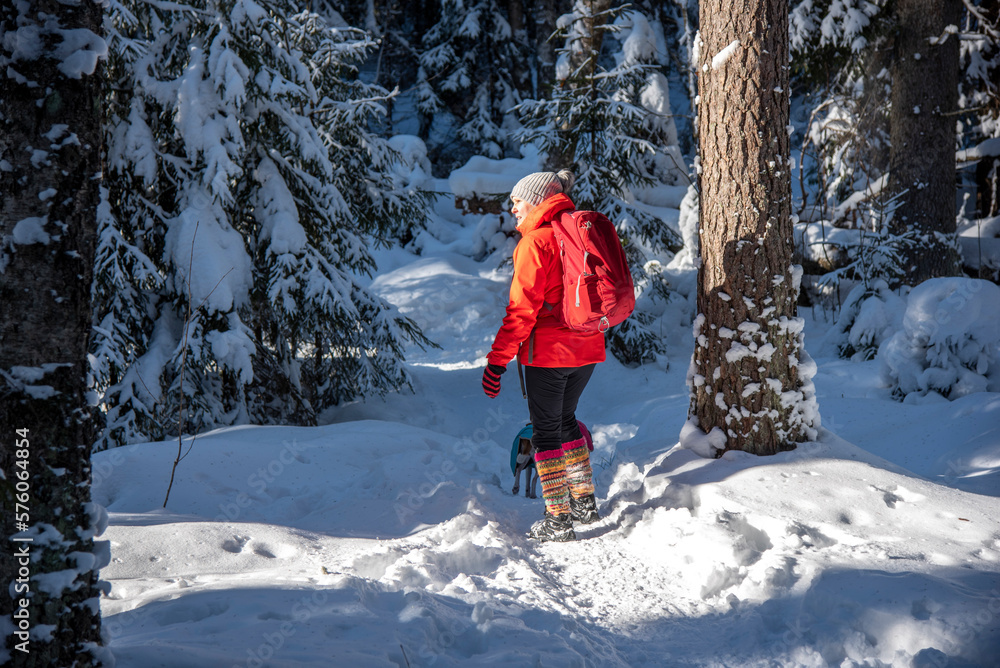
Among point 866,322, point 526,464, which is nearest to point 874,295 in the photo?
point 866,322

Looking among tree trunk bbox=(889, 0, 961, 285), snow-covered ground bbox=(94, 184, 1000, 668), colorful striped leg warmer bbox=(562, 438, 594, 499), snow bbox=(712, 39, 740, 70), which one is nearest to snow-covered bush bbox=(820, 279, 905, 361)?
tree trunk bbox=(889, 0, 961, 285)

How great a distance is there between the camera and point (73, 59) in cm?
160

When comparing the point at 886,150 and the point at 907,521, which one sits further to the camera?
the point at 886,150

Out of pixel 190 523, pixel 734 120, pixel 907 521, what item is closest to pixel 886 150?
pixel 734 120

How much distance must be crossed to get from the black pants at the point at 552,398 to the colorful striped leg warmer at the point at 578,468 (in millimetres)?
62

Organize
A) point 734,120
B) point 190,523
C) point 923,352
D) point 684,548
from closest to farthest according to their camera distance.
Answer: point 684,548
point 190,523
point 734,120
point 923,352

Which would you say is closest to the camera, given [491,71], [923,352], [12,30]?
[12,30]

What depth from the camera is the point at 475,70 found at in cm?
2069

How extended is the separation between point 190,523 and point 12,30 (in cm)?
264

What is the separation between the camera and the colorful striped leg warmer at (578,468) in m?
A: 3.65

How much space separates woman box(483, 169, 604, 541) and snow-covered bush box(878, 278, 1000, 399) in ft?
13.6

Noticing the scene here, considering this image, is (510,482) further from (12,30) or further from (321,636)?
(12,30)

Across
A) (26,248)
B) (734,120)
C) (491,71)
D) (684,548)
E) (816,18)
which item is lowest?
(684,548)

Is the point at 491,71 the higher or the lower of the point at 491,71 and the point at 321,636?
the higher
